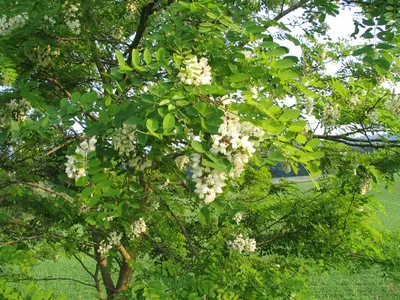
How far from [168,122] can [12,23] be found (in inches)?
76.2

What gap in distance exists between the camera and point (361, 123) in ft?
10.0

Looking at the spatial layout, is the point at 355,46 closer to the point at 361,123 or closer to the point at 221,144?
the point at 361,123

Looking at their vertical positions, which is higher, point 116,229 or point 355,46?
point 355,46

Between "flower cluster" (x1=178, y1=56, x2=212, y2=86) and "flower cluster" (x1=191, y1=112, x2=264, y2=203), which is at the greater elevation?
"flower cluster" (x1=178, y1=56, x2=212, y2=86)

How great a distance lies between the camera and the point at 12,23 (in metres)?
2.70

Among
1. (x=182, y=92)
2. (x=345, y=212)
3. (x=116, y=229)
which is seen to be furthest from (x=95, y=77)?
(x=182, y=92)

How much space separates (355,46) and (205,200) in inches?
134

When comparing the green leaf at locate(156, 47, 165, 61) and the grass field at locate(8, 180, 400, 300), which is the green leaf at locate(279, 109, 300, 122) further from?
the grass field at locate(8, 180, 400, 300)

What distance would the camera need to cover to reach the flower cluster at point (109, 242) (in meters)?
3.42

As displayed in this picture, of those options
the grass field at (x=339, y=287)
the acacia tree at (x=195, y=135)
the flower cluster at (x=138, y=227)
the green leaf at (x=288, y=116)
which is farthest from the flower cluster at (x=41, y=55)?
the grass field at (x=339, y=287)

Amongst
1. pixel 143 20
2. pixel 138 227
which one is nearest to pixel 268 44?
pixel 143 20

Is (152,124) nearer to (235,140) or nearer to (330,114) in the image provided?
(235,140)

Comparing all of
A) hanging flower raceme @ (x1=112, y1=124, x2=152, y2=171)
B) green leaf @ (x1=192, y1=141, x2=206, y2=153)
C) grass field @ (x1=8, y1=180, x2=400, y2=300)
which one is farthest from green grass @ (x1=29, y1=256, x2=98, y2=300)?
green leaf @ (x1=192, y1=141, x2=206, y2=153)

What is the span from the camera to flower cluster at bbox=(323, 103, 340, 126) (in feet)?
10.3
